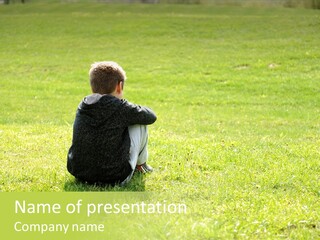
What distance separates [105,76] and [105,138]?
0.66 m

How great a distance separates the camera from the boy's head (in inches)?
230

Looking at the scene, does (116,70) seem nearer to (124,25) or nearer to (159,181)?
(159,181)

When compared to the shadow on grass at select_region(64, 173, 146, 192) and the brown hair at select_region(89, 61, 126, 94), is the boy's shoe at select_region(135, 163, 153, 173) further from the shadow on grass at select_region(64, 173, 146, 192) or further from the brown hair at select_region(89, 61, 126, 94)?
the brown hair at select_region(89, 61, 126, 94)

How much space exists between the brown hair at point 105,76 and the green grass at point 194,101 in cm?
105

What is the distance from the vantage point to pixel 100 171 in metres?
5.82

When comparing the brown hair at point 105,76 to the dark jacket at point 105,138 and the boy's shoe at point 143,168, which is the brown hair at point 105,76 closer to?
the dark jacket at point 105,138

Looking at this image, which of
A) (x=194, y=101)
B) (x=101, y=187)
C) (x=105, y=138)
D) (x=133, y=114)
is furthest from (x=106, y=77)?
(x=194, y=101)

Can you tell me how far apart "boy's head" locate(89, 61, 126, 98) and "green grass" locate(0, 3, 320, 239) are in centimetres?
103

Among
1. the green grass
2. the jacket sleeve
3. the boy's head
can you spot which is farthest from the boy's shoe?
the boy's head

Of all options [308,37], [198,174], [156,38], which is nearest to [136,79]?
[156,38]

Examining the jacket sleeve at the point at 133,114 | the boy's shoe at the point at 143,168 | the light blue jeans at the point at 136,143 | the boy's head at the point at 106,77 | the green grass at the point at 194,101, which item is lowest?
the green grass at the point at 194,101

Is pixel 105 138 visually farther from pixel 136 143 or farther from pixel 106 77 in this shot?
pixel 106 77

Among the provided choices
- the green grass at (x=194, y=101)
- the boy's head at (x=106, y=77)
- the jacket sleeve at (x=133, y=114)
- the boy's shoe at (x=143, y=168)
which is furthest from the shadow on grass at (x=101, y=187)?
the boy's head at (x=106, y=77)

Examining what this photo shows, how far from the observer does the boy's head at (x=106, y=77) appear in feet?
19.2
